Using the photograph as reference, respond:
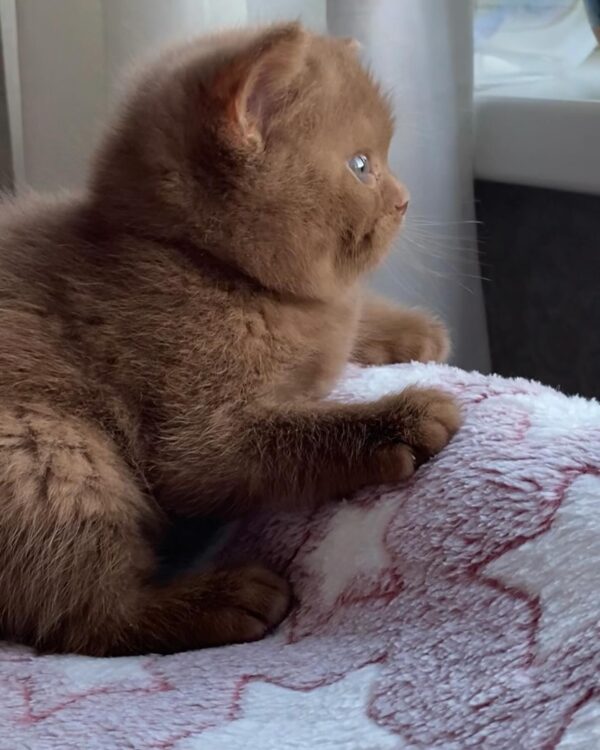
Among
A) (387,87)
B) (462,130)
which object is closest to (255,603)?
(387,87)

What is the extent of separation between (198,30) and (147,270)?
0.41m

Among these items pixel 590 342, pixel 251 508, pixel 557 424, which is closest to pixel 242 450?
pixel 251 508

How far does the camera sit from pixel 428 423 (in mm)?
680

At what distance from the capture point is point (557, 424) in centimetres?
69

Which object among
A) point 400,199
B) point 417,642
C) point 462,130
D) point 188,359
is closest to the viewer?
point 417,642

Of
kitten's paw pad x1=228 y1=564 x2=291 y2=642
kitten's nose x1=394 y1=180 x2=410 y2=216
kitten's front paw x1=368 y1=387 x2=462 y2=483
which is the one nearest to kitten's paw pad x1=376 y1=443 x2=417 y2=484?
kitten's front paw x1=368 y1=387 x2=462 y2=483

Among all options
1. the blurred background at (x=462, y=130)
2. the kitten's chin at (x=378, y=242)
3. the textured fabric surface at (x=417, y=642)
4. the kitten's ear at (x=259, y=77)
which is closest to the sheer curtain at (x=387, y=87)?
the blurred background at (x=462, y=130)

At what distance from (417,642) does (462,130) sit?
2.23ft

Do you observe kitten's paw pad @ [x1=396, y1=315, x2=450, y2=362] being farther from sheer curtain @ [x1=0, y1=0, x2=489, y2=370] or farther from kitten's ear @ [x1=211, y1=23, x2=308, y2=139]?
kitten's ear @ [x1=211, y1=23, x2=308, y2=139]

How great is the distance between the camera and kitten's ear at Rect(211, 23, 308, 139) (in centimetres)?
69

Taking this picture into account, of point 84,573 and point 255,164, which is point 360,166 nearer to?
point 255,164

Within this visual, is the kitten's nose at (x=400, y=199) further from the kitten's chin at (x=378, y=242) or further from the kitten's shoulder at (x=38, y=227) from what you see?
the kitten's shoulder at (x=38, y=227)

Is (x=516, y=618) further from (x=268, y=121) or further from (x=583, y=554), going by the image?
(x=268, y=121)

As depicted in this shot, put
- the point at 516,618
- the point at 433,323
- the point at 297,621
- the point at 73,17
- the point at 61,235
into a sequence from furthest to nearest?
the point at 73,17
the point at 433,323
the point at 61,235
the point at 297,621
the point at 516,618
